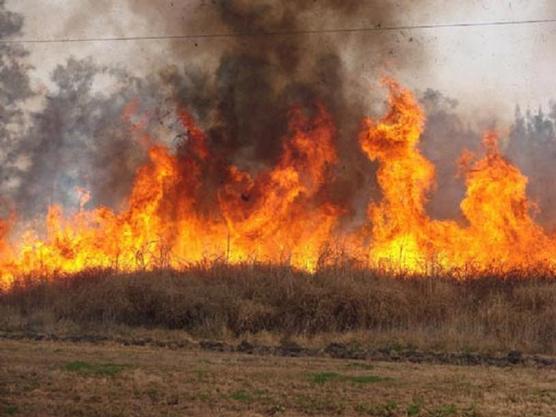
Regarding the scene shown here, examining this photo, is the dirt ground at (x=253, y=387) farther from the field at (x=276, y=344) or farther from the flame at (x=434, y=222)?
the flame at (x=434, y=222)

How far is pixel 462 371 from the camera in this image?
14.2 meters

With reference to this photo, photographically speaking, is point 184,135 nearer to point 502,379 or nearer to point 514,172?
point 514,172

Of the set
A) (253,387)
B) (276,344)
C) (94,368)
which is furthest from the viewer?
(276,344)

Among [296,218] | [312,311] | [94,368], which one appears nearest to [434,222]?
[296,218]

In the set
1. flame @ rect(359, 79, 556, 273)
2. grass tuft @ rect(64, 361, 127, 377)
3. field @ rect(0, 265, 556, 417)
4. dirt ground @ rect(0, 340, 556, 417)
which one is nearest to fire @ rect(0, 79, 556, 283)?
flame @ rect(359, 79, 556, 273)

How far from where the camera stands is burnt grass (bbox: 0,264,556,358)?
60.4ft

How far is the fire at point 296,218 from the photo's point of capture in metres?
26.5

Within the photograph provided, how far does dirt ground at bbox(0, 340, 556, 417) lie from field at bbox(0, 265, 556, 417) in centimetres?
3

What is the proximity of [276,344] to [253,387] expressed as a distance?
23.3 feet

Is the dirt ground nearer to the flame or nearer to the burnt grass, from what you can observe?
the burnt grass

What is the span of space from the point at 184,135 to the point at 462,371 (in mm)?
19026

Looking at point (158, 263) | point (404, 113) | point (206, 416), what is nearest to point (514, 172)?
point (404, 113)

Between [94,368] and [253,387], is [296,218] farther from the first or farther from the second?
[253,387]

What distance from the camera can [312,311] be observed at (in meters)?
Answer: 21.1
